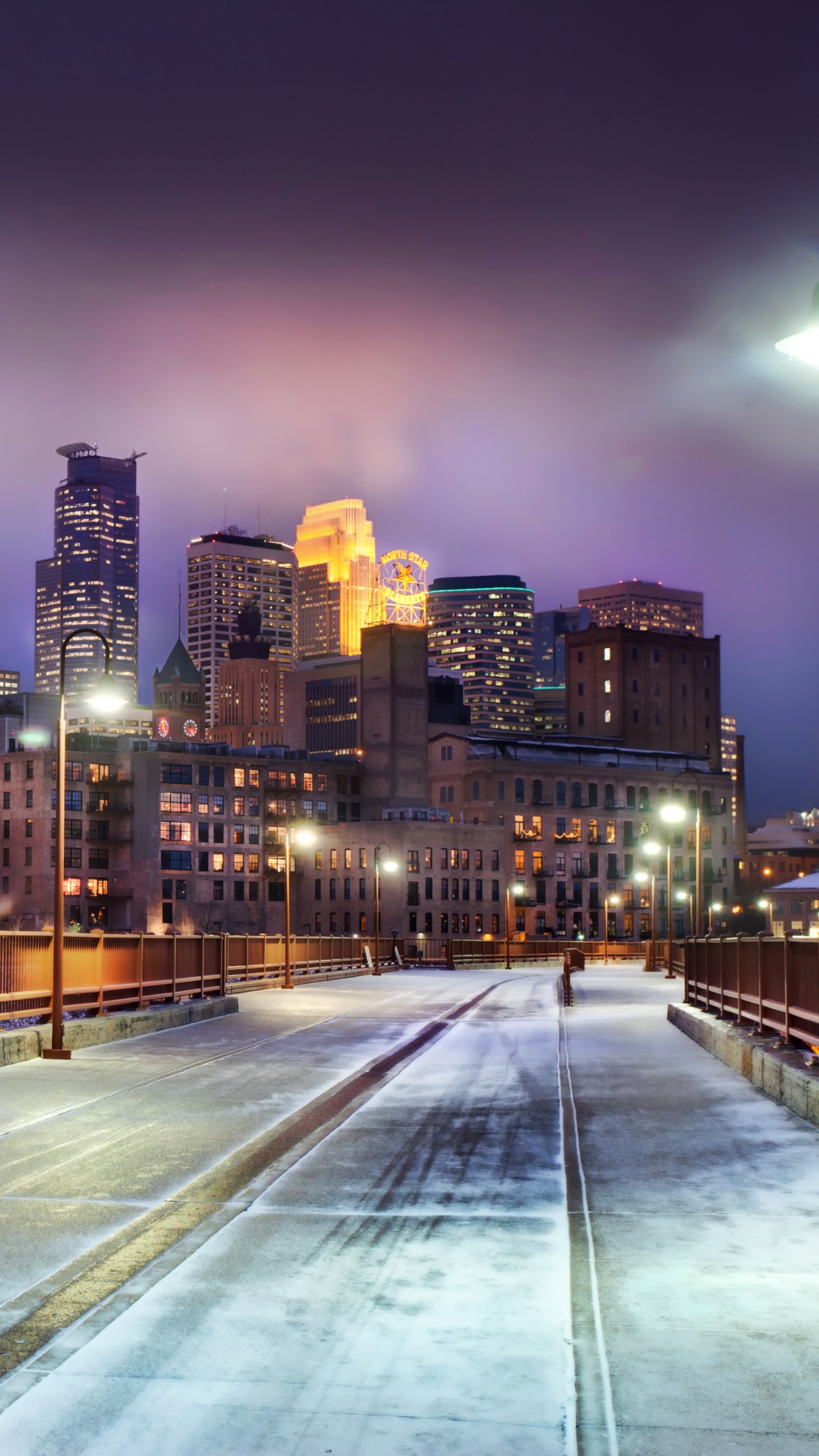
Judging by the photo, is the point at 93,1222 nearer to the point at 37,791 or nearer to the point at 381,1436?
the point at 381,1436

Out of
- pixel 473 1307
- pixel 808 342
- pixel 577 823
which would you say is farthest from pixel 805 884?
pixel 808 342

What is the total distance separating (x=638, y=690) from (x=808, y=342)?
618 ft

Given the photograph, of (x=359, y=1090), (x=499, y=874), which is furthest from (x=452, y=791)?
(x=359, y=1090)

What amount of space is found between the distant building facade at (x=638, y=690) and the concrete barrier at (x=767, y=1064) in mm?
166264

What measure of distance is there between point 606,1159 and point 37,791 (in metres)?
120

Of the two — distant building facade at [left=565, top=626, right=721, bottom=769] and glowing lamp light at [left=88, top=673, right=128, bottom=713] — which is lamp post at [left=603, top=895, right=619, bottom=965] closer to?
distant building facade at [left=565, top=626, right=721, bottom=769]

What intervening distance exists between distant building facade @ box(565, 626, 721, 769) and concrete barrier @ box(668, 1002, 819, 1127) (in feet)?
545

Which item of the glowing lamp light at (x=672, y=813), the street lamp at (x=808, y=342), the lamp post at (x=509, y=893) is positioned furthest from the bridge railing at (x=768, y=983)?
the lamp post at (x=509, y=893)

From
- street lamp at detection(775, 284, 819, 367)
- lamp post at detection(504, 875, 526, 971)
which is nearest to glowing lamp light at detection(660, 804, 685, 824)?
street lamp at detection(775, 284, 819, 367)

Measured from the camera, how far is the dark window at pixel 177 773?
434 ft

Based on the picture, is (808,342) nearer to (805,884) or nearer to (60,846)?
(60,846)

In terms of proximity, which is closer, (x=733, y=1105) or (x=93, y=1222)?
(x=93, y=1222)

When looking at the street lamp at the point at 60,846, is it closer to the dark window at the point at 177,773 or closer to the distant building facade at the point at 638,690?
the dark window at the point at 177,773

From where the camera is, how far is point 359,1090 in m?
18.5
